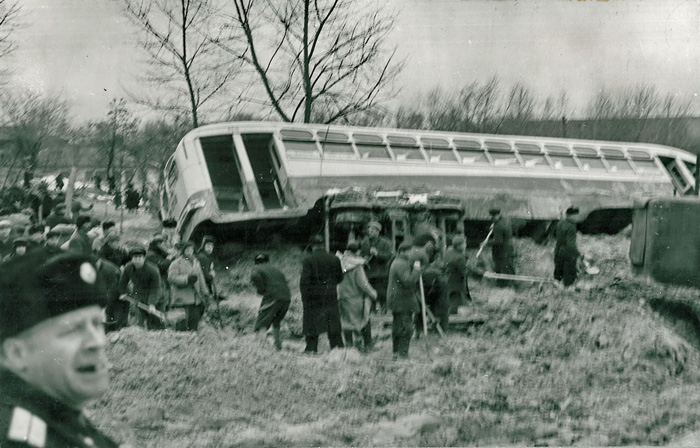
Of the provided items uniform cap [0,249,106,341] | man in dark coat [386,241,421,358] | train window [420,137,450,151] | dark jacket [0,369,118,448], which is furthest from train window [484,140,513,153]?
dark jacket [0,369,118,448]

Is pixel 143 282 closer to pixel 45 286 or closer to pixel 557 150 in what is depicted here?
pixel 557 150

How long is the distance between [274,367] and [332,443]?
82 cm

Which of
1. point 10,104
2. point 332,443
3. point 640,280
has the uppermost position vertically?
point 10,104

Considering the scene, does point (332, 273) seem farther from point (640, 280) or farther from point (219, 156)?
point (640, 280)

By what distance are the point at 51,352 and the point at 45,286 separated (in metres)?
0.21

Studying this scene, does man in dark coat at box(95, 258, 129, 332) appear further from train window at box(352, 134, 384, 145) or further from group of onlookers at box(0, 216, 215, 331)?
train window at box(352, 134, 384, 145)

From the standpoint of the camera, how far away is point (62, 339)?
7.06ft

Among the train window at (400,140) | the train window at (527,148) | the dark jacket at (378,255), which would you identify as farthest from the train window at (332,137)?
the train window at (527,148)

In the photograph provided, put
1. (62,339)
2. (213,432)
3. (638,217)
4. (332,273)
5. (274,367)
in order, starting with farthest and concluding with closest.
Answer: (638,217)
(332,273)
(274,367)
(213,432)
(62,339)

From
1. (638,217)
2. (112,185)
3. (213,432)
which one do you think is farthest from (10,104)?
(638,217)

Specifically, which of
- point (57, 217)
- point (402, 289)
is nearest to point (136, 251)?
point (57, 217)

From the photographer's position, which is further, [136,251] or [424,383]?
[136,251]

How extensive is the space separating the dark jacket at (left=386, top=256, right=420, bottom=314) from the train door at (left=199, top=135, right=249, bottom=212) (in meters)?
1.90

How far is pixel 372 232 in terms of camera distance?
24.3ft
